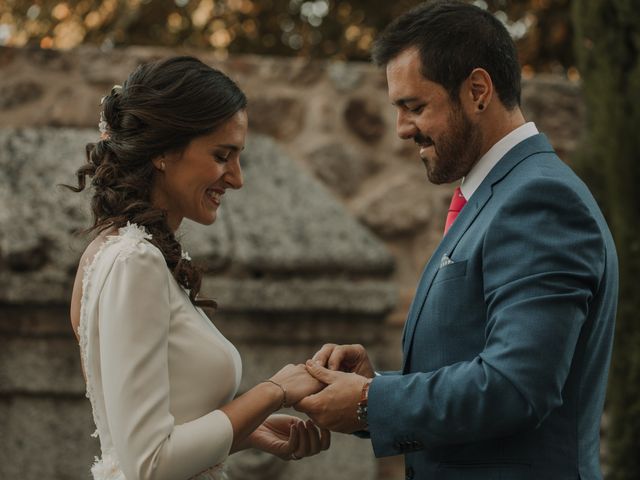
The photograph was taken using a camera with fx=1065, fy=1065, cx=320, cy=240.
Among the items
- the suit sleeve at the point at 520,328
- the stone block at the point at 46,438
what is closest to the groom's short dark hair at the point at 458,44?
the suit sleeve at the point at 520,328

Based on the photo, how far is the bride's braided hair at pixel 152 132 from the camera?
2.52 metres

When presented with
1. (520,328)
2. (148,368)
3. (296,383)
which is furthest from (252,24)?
(520,328)

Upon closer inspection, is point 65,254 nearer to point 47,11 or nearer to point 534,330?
point 534,330

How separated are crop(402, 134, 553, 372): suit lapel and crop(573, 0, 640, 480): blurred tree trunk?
182 centimetres

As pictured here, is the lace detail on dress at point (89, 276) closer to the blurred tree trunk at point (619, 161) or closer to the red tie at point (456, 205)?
the red tie at point (456, 205)

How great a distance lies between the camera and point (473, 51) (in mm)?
2547

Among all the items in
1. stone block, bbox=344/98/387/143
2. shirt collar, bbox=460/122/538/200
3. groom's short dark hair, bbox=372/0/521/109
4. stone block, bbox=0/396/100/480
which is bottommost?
stone block, bbox=0/396/100/480

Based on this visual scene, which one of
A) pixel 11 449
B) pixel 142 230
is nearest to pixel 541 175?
pixel 142 230

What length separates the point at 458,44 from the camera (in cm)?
255

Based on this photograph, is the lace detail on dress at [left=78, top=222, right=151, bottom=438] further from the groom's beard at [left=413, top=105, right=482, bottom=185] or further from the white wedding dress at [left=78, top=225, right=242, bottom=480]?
the groom's beard at [left=413, top=105, right=482, bottom=185]

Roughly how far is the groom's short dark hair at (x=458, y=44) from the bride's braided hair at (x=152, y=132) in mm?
469

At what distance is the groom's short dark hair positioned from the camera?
8.36ft

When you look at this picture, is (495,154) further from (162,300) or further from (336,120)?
(336,120)

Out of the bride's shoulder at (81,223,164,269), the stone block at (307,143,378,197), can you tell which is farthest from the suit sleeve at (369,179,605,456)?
the stone block at (307,143,378,197)
